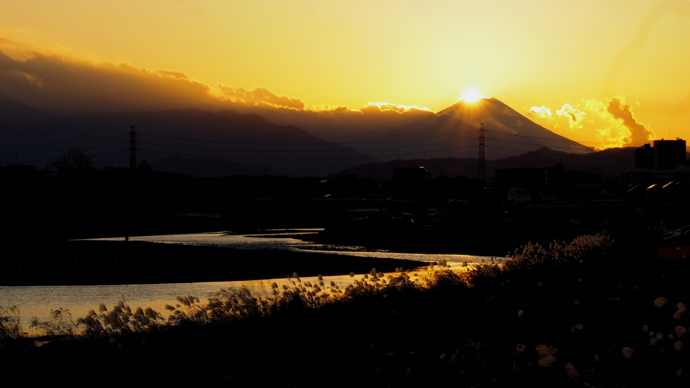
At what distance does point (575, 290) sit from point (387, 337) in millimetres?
9259

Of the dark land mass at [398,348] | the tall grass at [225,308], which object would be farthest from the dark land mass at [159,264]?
the dark land mass at [398,348]

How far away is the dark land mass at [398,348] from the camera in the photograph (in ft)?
43.1

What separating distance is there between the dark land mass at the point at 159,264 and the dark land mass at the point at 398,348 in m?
16.6

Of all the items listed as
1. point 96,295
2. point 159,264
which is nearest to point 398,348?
point 96,295

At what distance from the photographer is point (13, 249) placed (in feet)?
173

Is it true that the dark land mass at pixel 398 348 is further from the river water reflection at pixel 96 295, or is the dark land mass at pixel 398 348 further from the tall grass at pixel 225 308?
the river water reflection at pixel 96 295

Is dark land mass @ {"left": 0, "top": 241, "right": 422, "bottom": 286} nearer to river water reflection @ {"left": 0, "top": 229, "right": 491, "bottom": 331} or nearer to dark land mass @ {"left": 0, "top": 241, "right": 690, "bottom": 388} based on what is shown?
river water reflection @ {"left": 0, "top": 229, "right": 491, "bottom": 331}

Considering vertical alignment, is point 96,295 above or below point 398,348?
below

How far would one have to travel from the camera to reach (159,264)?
43094 mm

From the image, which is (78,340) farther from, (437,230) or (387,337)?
(437,230)

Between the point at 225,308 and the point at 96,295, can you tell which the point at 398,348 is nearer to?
the point at 225,308

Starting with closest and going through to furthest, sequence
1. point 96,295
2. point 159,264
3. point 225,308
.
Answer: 1. point 225,308
2. point 96,295
3. point 159,264

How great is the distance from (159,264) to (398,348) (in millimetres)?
31116

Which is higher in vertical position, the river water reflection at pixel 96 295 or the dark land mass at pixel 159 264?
the dark land mass at pixel 159 264
